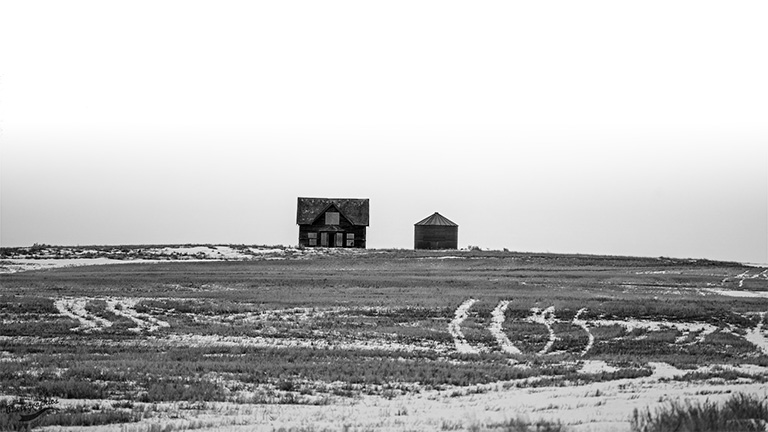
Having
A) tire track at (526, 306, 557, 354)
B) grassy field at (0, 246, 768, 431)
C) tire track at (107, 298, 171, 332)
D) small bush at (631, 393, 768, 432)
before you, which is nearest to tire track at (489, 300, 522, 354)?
grassy field at (0, 246, 768, 431)

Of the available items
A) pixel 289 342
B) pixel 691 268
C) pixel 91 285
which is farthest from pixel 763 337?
pixel 691 268

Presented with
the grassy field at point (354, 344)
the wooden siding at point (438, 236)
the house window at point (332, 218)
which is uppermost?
the house window at point (332, 218)

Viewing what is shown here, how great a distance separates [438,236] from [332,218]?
11921mm

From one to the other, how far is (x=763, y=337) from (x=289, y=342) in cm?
1676

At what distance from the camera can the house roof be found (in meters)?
98.6

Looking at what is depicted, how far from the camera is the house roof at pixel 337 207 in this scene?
98625 mm

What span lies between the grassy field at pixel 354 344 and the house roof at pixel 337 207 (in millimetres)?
40613

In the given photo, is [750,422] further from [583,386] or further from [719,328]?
[719,328]

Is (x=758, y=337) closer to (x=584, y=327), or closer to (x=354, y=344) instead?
(x=584, y=327)

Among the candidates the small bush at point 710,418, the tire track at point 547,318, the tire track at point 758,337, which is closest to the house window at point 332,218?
the tire track at point 547,318

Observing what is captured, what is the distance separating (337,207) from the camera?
99.1m

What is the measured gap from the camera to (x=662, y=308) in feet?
124

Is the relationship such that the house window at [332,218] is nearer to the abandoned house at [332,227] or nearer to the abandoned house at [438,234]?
the abandoned house at [332,227]

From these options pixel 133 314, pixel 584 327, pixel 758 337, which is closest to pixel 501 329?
pixel 584 327
